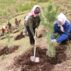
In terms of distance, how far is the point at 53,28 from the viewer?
40.0 ft

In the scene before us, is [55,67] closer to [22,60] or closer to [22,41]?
[22,60]

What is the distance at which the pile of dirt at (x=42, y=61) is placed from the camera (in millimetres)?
11539

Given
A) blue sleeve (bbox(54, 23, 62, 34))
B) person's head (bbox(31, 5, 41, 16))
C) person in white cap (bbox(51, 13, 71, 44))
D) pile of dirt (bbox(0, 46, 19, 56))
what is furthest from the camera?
pile of dirt (bbox(0, 46, 19, 56))

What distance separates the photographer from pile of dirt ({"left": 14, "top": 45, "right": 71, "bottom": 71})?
11539mm

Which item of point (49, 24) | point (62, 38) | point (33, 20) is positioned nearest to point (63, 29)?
point (62, 38)

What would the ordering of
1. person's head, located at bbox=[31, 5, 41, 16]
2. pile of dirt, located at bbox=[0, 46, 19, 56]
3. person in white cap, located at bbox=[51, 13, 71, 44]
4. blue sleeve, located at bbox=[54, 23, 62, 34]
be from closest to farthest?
person's head, located at bbox=[31, 5, 41, 16], person in white cap, located at bbox=[51, 13, 71, 44], blue sleeve, located at bbox=[54, 23, 62, 34], pile of dirt, located at bbox=[0, 46, 19, 56]

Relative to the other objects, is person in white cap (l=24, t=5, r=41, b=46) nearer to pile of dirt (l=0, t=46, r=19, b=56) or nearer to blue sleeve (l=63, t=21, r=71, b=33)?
blue sleeve (l=63, t=21, r=71, b=33)

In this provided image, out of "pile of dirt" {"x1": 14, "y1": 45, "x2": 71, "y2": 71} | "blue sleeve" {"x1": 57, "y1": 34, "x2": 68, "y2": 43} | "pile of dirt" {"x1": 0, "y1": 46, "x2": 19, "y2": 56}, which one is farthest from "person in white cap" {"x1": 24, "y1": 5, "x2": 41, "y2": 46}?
"pile of dirt" {"x1": 0, "y1": 46, "x2": 19, "y2": 56}

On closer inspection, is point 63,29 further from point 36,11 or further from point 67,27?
point 36,11

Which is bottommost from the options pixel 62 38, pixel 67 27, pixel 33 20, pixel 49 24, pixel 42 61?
pixel 42 61

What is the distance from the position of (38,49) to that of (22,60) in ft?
1.98

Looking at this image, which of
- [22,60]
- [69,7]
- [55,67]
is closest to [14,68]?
[22,60]

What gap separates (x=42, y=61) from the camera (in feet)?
38.6

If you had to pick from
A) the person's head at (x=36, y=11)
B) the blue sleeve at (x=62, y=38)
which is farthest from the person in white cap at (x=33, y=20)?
the blue sleeve at (x=62, y=38)
